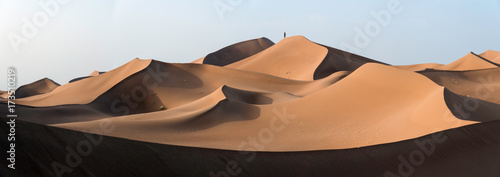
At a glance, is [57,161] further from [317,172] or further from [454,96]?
[454,96]

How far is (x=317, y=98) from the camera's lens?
13.5 m

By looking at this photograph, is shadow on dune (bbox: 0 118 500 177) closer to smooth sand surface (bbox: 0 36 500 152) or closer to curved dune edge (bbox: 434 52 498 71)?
smooth sand surface (bbox: 0 36 500 152)

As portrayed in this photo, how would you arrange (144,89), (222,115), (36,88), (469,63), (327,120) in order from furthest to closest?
(36,88)
(469,63)
(144,89)
(222,115)
(327,120)

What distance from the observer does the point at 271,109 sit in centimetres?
1319

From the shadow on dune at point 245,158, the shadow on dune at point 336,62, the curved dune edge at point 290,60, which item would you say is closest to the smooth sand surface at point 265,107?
the shadow on dune at point 245,158

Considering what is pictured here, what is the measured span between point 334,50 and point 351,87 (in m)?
14.9

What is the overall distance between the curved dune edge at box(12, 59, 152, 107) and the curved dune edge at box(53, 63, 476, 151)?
25.2 feet

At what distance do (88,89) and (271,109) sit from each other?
34.4ft

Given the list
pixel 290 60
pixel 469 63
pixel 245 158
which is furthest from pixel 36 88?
pixel 245 158

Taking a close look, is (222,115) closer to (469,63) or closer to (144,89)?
(144,89)

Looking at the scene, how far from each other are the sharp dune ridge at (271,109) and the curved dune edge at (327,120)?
0.02 metres

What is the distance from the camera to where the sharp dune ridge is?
9.75 metres

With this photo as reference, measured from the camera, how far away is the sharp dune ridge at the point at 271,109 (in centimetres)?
975

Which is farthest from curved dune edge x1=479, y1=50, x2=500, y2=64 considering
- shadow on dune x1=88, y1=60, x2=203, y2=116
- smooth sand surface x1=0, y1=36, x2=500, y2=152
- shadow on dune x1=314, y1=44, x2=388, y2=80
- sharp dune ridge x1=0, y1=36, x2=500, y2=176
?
shadow on dune x1=88, y1=60, x2=203, y2=116
